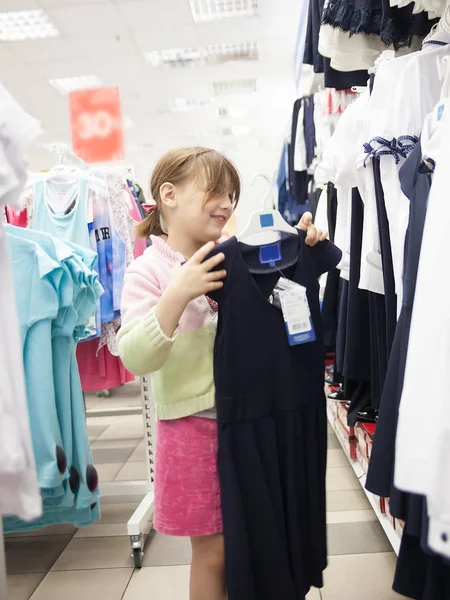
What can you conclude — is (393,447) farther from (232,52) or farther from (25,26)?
(232,52)

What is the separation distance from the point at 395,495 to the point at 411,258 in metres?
0.51

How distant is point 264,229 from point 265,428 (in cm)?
44

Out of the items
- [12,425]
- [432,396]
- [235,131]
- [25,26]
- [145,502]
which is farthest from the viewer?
[235,131]

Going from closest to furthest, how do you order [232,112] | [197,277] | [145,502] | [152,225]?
[197,277], [152,225], [145,502], [232,112]

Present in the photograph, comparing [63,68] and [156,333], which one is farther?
[63,68]

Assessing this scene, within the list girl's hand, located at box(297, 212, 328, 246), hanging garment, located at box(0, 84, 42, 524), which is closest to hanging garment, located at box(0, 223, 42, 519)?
hanging garment, located at box(0, 84, 42, 524)

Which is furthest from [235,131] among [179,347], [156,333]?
[156,333]

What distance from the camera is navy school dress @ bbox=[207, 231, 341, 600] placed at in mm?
1125

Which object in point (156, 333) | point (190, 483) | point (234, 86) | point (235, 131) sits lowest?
point (190, 483)

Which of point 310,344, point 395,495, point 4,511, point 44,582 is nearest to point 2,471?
point 4,511

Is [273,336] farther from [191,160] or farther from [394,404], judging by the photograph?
[191,160]

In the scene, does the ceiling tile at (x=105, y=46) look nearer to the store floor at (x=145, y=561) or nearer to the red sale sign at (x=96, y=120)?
the red sale sign at (x=96, y=120)

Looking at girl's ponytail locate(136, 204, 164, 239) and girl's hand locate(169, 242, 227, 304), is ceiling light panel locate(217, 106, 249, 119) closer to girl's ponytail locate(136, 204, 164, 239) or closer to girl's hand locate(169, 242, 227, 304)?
girl's ponytail locate(136, 204, 164, 239)

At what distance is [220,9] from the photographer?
518cm
